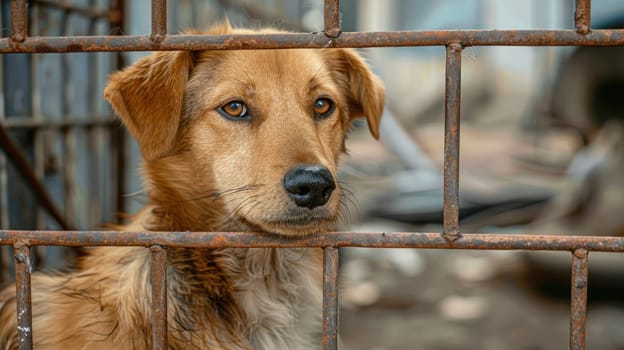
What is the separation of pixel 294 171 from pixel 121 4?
10.3ft

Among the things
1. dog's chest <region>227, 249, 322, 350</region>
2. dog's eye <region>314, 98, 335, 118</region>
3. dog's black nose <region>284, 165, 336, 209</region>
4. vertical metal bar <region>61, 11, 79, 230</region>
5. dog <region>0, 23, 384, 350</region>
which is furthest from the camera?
vertical metal bar <region>61, 11, 79, 230</region>

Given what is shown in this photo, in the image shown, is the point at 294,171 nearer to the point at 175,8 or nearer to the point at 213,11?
the point at 175,8

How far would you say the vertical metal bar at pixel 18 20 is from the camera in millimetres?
1944

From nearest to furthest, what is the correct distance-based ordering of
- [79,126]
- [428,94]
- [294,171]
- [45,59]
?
[294,171] < [45,59] < [79,126] < [428,94]

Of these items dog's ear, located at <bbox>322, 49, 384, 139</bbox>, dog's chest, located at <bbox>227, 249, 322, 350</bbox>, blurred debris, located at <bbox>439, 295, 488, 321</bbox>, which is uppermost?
dog's ear, located at <bbox>322, 49, 384, 139</bbox>

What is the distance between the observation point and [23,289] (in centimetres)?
196

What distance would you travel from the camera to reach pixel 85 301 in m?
2.48

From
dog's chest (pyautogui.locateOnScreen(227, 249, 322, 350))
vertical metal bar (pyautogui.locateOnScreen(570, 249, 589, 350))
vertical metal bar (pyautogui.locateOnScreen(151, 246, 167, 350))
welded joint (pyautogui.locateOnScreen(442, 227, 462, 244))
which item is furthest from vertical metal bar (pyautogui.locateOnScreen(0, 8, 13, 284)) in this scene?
vertical metal bar (pyautogui.locateOnScreen(570, 249, 589, 350))

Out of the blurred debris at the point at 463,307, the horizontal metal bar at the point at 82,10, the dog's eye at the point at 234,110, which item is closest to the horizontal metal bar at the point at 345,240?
the dog's eye at the point at 234,110

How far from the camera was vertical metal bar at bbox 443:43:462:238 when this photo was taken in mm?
1887

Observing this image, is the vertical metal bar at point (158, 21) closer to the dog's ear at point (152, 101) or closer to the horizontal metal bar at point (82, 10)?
the dog's ear at point (152, 101)

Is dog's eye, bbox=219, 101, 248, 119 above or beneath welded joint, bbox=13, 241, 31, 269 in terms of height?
above

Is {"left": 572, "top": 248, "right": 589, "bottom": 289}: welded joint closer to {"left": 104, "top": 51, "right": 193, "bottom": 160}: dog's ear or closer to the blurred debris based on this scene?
{"left": 104, "top": 51, "right": 193, "bottom": 160}: dog's ear

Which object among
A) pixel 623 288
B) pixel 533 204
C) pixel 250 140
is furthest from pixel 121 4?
pixel 533 204
